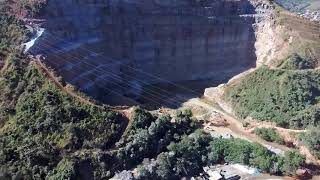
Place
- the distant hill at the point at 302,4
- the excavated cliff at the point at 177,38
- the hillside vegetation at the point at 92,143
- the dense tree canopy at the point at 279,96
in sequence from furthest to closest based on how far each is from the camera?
1. the distant hill at the point at 302,4
2. the excavated cliff at the point at 177,38
3. the dense tree canopy at the point at 279,96
4. the hillside vegetation at the point at 92,143

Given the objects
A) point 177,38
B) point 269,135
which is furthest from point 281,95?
point 177,38

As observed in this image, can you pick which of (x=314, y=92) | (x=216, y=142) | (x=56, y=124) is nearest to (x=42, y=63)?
(x=56, y=124)

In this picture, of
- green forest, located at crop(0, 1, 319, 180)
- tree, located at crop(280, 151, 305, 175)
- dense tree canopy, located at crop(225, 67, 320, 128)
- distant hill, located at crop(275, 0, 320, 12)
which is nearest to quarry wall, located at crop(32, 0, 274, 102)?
dense tree canopy, located at crop(225, 67, 320, 128)

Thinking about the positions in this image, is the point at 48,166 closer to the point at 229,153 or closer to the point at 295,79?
the point at 229,153

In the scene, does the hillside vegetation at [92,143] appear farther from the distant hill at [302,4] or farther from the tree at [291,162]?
the distant hill at [302,4]

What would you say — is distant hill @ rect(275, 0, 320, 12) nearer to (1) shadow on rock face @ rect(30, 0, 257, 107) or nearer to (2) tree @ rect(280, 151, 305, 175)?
(1) shadow on rock face @ rect(30, 0, 257, 107)

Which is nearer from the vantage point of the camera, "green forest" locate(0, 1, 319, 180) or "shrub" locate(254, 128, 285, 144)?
"green forest" locate(0, 1, 319, 180)

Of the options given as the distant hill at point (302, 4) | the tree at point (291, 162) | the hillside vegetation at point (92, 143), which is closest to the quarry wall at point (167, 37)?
the hillside vegetation at point (92, 143)

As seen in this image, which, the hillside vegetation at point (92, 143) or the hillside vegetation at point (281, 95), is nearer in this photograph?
the hillside vegetation at point (92, 143)
